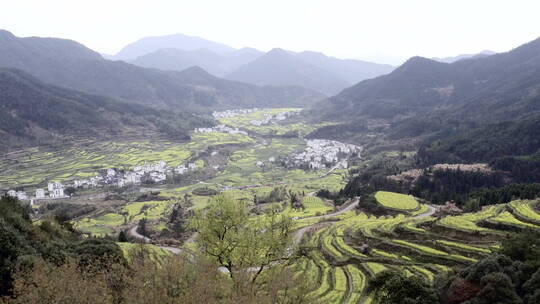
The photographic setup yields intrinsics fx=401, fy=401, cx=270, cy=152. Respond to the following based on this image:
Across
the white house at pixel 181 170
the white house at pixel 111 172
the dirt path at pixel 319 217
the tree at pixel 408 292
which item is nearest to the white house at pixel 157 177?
the white house at pixel 181 170

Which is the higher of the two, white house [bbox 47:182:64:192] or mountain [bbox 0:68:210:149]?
mountain [bbox 0:68:210:149]

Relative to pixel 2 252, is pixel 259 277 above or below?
below

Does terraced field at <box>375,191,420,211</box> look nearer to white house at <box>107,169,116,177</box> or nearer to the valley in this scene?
the valley

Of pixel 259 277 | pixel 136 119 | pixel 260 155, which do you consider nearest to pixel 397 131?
pixel 260 155

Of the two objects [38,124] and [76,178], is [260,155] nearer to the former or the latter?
[76,178]

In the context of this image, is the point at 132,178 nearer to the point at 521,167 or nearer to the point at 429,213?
the point at 429,213

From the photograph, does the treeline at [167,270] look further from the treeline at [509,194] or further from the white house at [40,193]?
the white house at [40,193]

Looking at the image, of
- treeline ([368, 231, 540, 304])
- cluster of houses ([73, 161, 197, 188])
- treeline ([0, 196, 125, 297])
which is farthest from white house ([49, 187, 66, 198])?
treeline ([368, 231, 540, 304])
